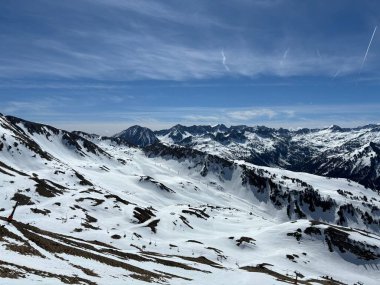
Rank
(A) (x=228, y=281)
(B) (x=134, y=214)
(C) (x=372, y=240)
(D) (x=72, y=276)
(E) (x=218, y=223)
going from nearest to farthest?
(D) (x=72, y=276) → (A) (x=228, y=281) → (B) (x=134, y=214) → (C) (x=372, y=240) → (E) (x=218, y=223)

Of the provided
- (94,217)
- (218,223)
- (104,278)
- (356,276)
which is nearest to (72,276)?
(104,278)

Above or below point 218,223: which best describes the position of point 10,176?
above

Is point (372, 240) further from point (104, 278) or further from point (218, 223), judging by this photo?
point (104, 278)

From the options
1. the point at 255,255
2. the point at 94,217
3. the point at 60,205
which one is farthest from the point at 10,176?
the point at 255,255

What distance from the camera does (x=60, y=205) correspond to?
123 meters

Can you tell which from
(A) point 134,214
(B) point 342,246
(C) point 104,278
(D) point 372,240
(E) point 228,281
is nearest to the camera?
(C) point 104,278

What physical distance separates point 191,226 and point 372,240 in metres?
79.8

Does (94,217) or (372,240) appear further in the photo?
(372,240)

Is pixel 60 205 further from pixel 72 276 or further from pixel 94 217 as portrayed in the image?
pixel 72 276

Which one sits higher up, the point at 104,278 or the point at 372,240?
the point at 104,278

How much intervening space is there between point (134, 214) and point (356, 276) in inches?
3107

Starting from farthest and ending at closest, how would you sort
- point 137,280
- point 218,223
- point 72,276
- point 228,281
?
point 218,223 → point 228,281 → point 137,280 → point 72,276

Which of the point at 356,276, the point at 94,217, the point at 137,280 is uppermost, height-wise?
the point at 137,280

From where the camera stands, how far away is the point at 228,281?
188 feet
